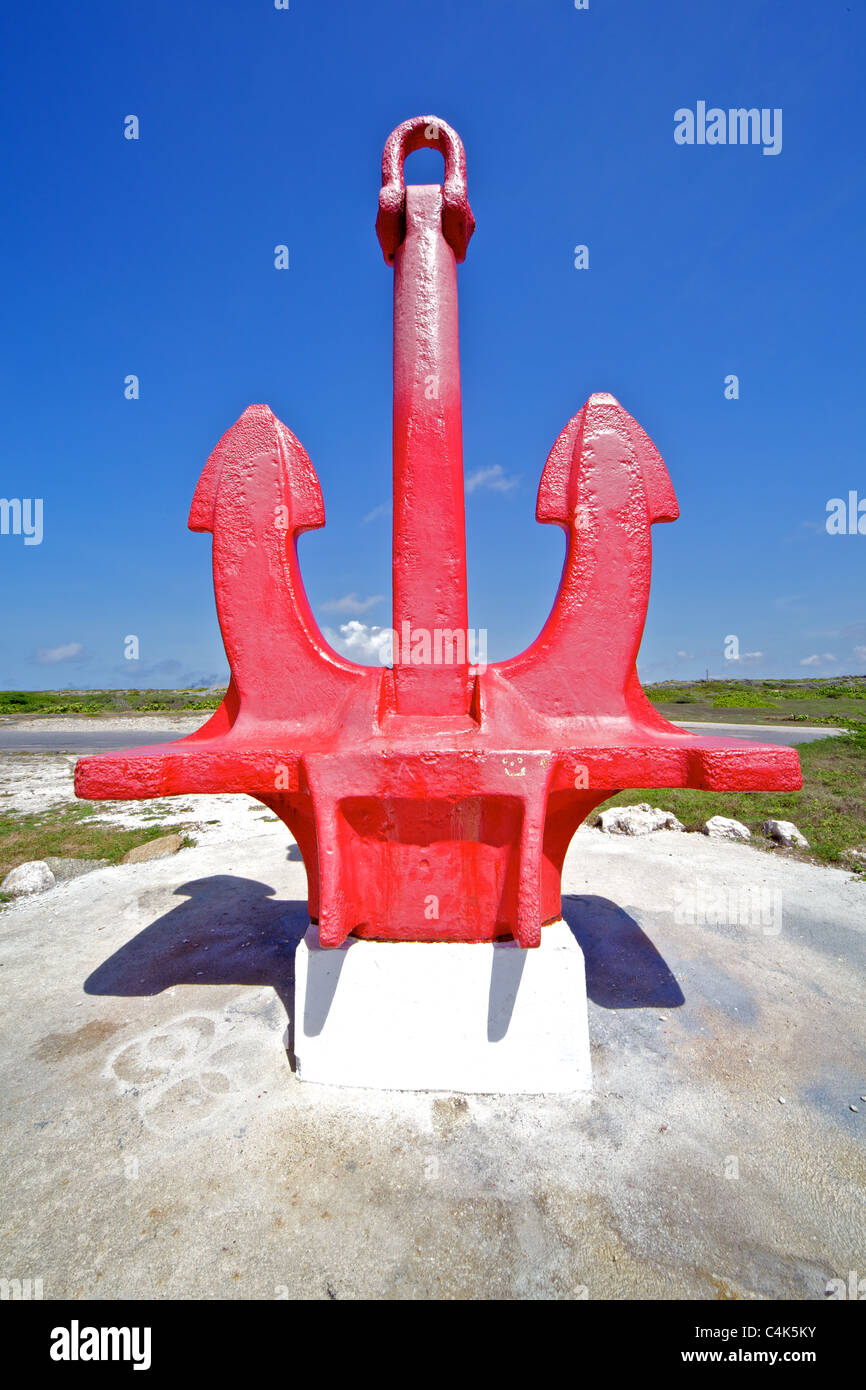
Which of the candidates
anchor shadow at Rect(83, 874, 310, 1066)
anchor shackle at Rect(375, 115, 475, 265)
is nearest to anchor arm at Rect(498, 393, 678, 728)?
anchor shackle at Rect(375, 115, 475, 265)

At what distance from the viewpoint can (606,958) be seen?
14.8ft

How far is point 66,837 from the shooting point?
7766mm

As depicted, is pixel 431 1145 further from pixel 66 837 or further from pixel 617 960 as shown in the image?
pixel 66 837

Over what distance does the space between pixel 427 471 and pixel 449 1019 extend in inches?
112

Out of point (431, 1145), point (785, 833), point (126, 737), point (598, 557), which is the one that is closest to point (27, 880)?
point (431, 1145)

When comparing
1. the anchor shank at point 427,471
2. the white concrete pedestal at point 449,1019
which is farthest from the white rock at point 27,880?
the anchor shank at point 427,471

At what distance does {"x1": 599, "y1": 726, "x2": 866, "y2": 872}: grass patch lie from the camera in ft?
22.5

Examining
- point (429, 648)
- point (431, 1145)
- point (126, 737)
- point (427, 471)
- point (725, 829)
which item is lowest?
point (431, 1145)

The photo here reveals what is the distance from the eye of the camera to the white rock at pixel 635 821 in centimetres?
754

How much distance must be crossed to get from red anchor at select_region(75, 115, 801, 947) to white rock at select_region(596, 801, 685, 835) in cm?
463

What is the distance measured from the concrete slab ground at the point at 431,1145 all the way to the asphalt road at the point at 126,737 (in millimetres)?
13371

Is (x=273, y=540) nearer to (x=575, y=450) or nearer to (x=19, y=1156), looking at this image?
(x=575, y=450)

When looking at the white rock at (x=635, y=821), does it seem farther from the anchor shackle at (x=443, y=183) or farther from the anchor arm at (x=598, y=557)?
the anchor shackle at (x=443, y=183)
